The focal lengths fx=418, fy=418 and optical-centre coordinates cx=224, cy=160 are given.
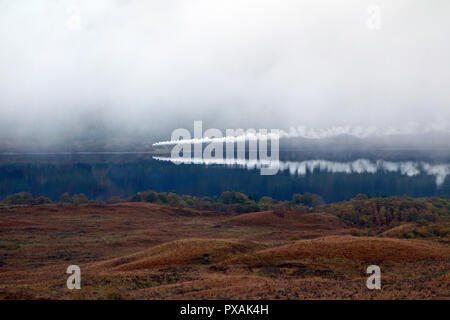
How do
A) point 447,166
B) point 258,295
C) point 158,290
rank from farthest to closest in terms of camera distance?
1. point 447,166
2. point 158,290
3. point 258,295

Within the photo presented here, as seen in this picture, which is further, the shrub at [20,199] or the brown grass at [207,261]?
the shrub at [20,199]

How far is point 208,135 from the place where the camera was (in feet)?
619

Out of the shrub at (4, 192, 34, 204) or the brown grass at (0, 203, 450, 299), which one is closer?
the brown grass at (0, 203, 450, 299)

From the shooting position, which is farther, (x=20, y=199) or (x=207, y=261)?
(x=20, y=199)

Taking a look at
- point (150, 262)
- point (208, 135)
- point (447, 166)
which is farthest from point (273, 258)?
point (208, 135)

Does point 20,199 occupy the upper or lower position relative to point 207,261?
lower

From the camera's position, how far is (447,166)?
124 m

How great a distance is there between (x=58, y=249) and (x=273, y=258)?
16.6 metres
